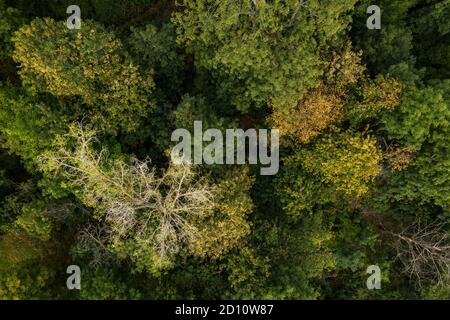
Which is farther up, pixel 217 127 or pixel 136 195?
pixel 217 127

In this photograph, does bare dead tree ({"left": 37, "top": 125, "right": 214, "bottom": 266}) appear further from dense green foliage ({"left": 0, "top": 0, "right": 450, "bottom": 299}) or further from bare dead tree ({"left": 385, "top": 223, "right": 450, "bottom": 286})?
bare dead tree ({"left": 385, "top": 223, "right": 450, "bottom": 286})

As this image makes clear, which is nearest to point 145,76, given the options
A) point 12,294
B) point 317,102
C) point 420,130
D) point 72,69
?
point 72,69

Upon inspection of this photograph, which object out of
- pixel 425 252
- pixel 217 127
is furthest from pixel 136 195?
pixel 425 252

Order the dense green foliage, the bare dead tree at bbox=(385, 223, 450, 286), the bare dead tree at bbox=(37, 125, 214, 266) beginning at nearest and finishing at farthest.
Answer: the bare dead tree at bbox=(37, 125, 214, 266)
the dense green foliage
the bare dead tree at bbox=(385, 223, 450, 286)

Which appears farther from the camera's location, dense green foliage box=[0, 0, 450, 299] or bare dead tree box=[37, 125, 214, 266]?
dense green foliage box=[0, 0, 450, 299]

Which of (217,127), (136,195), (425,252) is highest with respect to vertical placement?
(217,127)

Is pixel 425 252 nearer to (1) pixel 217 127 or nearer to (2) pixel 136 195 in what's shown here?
(1) pixel 217 127

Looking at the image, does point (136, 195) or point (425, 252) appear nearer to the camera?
point (136, 195)

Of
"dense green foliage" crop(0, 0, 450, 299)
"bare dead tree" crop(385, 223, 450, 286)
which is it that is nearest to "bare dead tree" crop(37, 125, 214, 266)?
"dense green foliage" crop(0, 0, 450, 299)
